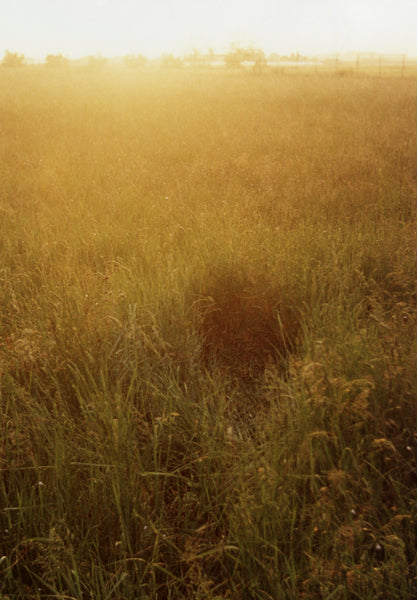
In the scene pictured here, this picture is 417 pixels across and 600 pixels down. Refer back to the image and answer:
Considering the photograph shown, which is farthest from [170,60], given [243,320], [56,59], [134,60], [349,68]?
[243,320]

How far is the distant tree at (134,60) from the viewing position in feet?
176

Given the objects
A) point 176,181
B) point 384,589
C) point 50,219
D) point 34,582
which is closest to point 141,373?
point 34,582

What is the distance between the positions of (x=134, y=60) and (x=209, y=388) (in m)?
58.5

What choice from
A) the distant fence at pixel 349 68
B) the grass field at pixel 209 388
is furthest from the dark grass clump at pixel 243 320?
the distant fence at pixel 349 68

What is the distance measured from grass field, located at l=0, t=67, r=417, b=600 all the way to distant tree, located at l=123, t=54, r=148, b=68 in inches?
2097

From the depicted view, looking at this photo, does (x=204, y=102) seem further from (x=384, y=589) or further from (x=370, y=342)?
(x=384, y=589)

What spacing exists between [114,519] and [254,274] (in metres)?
1.91

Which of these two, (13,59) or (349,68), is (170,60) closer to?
(13,59)

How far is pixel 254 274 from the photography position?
128 inches

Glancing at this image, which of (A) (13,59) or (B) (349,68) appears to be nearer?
(B) (349,68)

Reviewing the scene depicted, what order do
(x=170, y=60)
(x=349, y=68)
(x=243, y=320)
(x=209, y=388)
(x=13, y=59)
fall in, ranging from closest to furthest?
(x=209, y=388), (x=243, y=320), (x=349, y=68), (x=13, y=59), (x=170, y=60)

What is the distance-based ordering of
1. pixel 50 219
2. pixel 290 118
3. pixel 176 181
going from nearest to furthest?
pixel 50 219
pixel 176 181
pixel 290 118

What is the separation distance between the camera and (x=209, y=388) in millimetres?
2473

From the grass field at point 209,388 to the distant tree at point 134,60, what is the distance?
175 ft
